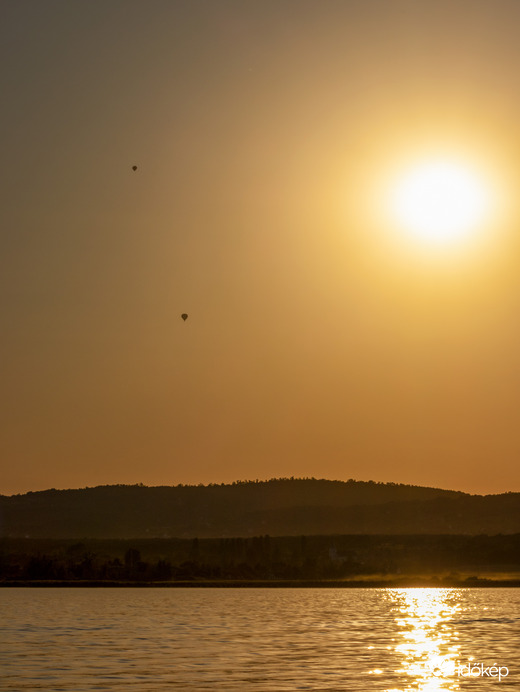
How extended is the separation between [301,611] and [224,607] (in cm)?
1485

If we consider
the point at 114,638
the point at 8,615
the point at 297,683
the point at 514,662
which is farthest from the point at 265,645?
the point at 8,615

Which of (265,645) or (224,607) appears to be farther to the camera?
(224,607)

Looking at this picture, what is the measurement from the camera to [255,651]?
76.9 m

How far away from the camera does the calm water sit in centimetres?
5891

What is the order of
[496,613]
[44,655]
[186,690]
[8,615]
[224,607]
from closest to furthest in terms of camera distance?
[186,690]
[44,655]
[8,615]
[496,613]
[224,607]

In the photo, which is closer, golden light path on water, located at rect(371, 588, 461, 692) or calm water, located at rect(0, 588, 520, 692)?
calm water, located at rect(0, 588, 520, 692)

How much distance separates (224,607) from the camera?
150m

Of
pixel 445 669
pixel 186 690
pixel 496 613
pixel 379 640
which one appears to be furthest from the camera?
pixel 496 613

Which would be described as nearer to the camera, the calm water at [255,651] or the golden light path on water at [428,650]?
the calm water at [255,651]

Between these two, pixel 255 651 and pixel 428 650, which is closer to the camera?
pixel 255 651

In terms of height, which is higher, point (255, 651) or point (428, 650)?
point (428, 650)

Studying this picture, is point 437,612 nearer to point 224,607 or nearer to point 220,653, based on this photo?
point 224,607

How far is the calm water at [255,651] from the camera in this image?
193ft

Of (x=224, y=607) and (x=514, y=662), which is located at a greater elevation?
(x=224, y=607)
